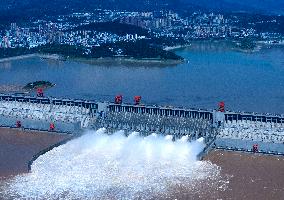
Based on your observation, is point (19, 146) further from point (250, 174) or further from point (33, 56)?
point (33, 56)

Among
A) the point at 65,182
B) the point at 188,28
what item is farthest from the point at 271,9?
the point at 65,182

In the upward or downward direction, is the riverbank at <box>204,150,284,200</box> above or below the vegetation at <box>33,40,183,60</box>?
below

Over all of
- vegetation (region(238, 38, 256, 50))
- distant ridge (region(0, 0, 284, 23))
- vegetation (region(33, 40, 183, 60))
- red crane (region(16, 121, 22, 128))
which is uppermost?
distant ridge (region(0, 0, 284, 23))

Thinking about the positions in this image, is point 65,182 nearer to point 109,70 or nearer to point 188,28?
point 109,70

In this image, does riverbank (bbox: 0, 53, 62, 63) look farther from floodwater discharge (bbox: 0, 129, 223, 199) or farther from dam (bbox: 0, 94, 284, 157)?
floodwater discharge (bbox: 0, 129, 223, 199)

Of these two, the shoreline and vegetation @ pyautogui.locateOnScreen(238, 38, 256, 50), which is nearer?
the shoreline

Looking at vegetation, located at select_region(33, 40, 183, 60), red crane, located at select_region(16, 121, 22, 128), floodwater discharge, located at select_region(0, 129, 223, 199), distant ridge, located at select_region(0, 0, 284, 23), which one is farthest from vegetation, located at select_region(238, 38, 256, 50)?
distant ridge, located at select_region(0, 0, 284, 23)

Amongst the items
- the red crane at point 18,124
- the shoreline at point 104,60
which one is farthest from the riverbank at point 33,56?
the red crane at point 18,124
